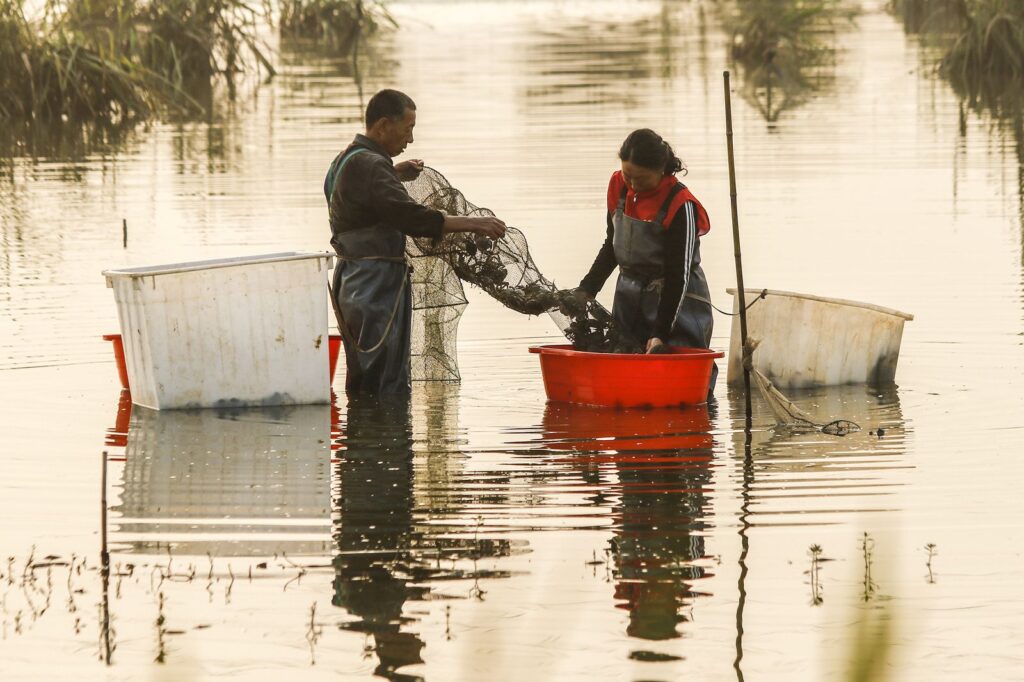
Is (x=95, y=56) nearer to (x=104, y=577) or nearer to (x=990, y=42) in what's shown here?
(x=990, y=42)

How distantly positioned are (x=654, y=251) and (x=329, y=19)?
25.2 meters

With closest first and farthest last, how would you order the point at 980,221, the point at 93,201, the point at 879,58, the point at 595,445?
the point at 595,445 < the point at 980,221 < the point at 93,201 < the point at 879,58

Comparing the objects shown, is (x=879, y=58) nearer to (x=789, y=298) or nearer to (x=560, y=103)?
(x=560, y=103)

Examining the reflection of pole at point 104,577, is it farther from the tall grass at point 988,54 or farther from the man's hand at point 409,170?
the tall grass at point 988,54

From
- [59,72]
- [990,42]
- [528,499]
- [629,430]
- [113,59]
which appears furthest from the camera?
[990,42]

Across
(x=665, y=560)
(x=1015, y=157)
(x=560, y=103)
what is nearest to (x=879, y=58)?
(x=560, y=103)

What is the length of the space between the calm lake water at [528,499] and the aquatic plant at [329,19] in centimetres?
1698

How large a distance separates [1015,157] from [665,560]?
13.1 meters

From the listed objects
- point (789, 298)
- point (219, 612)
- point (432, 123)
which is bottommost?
point (219, 612)

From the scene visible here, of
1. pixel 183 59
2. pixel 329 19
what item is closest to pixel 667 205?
pixel 183 59

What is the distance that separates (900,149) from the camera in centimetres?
1908

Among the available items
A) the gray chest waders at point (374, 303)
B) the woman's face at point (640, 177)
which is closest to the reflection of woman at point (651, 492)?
the gray chest waders at point (374, 303)

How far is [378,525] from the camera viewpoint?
20.8 feet

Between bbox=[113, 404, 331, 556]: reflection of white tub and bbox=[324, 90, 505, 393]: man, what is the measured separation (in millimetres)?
396
